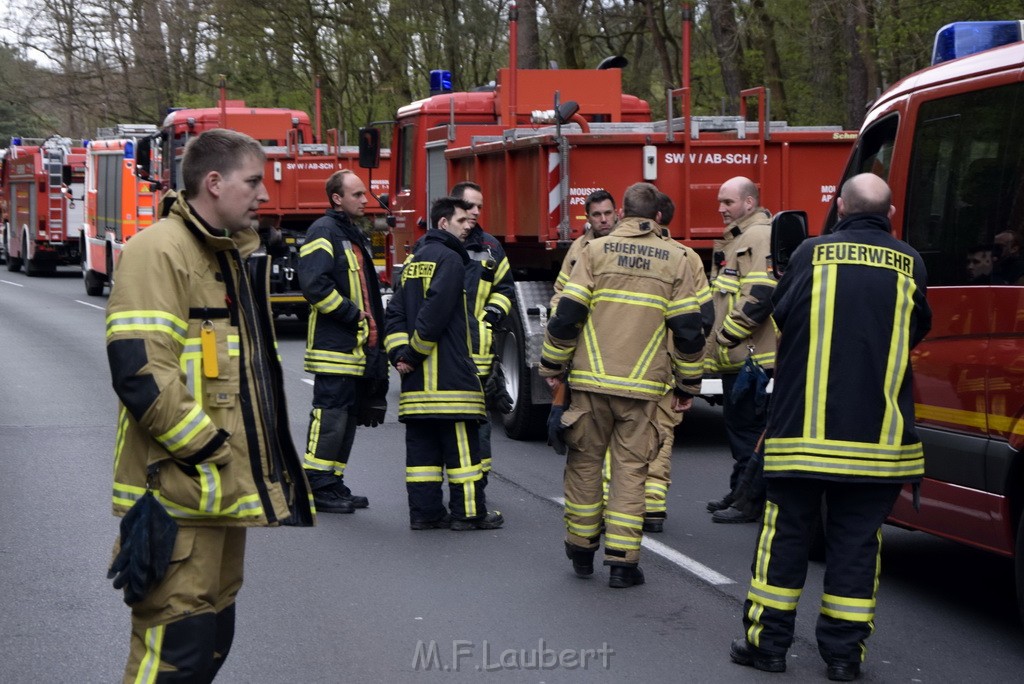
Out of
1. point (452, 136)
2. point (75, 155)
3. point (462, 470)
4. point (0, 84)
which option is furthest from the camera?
point (0, 84)

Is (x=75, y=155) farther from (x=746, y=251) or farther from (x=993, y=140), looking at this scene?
(x=993, y=140)

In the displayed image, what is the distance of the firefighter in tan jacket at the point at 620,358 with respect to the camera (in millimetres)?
6762

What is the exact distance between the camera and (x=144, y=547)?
373 centimetres

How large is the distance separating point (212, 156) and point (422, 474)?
14.5 ft

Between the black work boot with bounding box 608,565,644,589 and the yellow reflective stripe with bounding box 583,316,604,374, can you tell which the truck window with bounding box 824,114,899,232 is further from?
the black work boot with bounding box 608,565,644,589

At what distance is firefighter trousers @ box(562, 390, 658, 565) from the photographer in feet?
22.4

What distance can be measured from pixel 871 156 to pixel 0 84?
4751 centimetres

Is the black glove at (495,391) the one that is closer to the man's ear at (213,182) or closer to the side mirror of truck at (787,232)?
the side mirror of truck at (787,232)

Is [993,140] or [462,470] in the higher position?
[993,140]

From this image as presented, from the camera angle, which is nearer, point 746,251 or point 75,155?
point 746,251

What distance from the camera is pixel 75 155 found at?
3500cm

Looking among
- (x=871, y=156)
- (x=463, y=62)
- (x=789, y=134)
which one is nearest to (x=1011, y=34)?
(x=871, y=156)

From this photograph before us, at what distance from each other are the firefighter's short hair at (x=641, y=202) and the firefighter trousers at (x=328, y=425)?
2.40m

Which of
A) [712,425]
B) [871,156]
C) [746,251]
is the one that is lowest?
[712,425]
